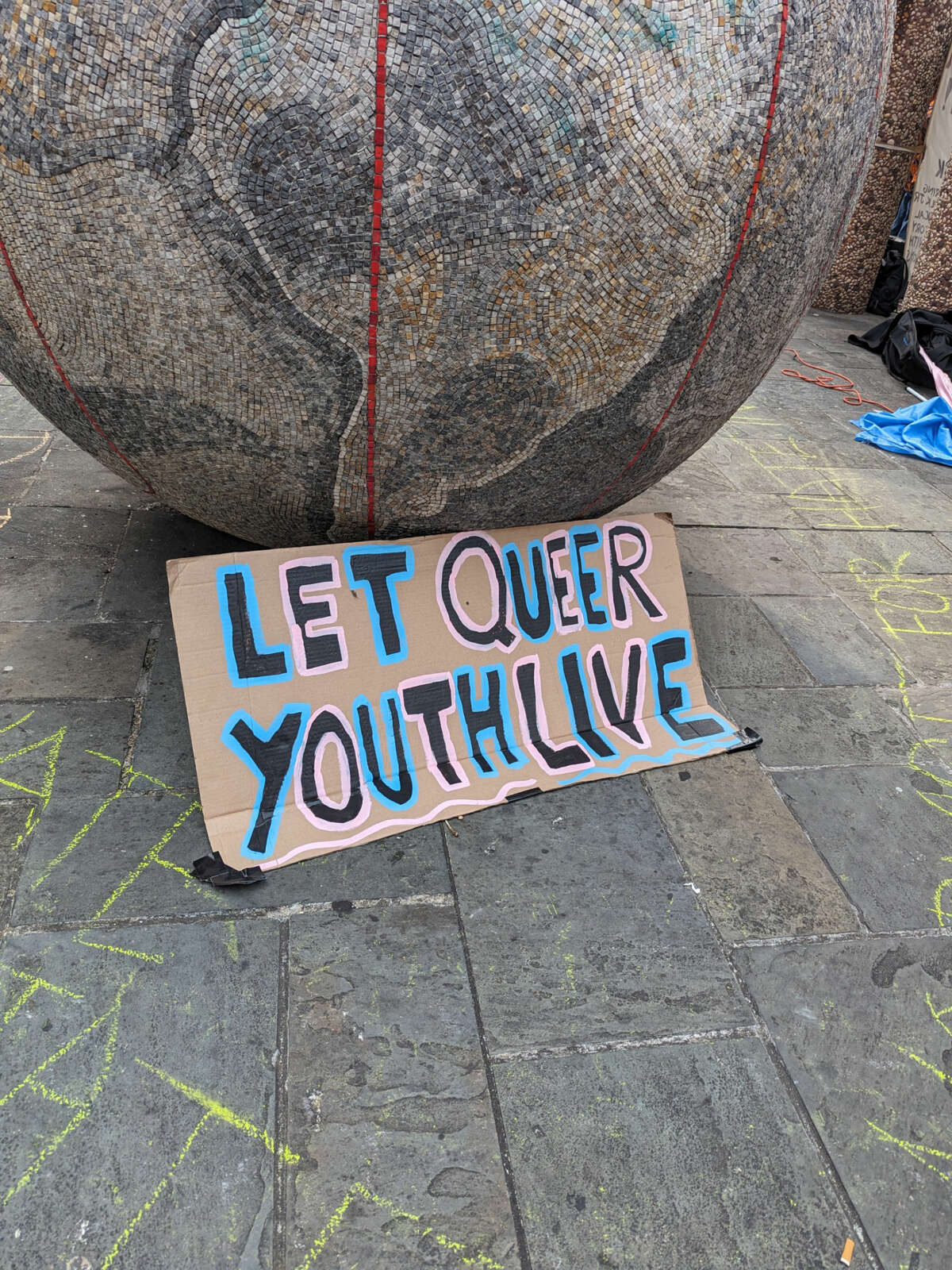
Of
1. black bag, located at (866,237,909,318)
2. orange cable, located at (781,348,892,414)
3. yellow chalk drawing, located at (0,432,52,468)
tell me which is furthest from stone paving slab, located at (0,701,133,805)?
black bag, located at (866,237,909,318)

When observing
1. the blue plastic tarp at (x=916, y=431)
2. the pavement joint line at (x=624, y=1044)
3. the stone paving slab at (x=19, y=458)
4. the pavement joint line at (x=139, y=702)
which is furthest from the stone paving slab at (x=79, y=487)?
the blue plastic tarp at (x=916, y=431)

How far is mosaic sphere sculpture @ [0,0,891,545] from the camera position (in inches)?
73.2

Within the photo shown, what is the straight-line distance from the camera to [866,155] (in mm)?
2502

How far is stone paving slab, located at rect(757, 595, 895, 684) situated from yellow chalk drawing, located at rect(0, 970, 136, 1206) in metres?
2.50

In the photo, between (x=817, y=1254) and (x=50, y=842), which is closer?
(x=817, y=1254)

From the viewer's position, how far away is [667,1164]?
1733mm

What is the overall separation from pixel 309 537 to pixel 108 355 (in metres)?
0.73

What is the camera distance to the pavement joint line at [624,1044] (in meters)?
1.89

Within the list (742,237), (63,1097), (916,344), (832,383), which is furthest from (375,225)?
(916,344)

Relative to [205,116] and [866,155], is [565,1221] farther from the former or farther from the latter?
[866,155]

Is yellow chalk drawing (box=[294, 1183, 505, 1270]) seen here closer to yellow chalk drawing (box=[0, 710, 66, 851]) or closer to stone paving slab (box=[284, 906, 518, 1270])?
stone paving slab (box=[284, 906, 518, 1270])

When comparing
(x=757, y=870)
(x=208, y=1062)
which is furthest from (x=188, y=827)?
(x=757, y=870)

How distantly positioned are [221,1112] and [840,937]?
1.47 metres

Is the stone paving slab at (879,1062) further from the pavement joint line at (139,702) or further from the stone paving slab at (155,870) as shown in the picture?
the pavement joint line at (139,702)
